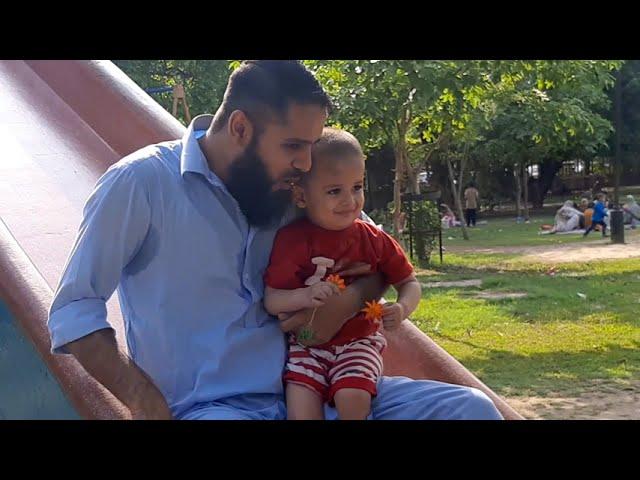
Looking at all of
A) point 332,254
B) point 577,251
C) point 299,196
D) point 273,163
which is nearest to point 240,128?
point 273,163

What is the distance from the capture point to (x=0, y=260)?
116 inches

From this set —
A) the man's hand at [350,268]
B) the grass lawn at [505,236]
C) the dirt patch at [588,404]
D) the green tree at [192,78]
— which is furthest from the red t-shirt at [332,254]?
the grass lawn at [505,236]

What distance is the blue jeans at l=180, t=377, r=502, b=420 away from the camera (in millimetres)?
2206

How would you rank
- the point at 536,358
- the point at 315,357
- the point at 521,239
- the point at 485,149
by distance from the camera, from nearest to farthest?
the point at 315,357, the point at 536,358, the point at 521,239, the point at 485,149

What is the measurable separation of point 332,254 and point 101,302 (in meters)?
0.61

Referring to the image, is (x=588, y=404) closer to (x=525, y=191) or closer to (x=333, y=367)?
(x=333, y=367)

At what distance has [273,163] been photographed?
2.27m

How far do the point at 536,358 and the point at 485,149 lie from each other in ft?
54.8

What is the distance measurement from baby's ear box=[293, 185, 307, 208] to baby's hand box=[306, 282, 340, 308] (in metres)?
0.24

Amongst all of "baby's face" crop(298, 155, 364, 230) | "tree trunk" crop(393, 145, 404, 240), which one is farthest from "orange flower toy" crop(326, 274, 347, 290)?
"tree trunk" crop(393, 145, 404, 240)

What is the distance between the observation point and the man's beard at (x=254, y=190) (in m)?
2.29
